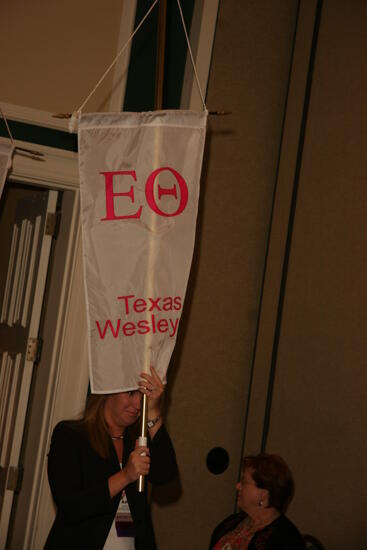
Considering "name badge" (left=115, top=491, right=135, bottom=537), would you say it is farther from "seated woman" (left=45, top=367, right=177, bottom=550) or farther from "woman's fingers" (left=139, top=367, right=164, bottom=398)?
"woman's fingers" (left=139, top=367, right=164, bottom=398)

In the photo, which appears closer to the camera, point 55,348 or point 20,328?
point 55,348

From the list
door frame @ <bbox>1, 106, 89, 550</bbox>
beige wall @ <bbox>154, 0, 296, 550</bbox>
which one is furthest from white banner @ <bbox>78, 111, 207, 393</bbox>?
beige wall @ <bbox>154, 0, 296, 550</bbox>

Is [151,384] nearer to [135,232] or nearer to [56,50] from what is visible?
[135,232]

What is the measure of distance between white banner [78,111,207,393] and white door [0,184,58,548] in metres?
1.11

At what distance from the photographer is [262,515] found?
2.68 metres

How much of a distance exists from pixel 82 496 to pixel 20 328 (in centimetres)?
160

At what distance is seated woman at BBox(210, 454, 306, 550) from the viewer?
2590 mm

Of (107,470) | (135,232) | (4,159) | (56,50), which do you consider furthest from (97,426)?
(56,50)

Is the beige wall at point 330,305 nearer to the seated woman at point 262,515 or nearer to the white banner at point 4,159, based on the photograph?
the seated woman at point 262,515

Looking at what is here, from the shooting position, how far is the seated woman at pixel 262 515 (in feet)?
8.50

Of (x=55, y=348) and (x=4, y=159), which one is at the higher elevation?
(x=4, y=159)

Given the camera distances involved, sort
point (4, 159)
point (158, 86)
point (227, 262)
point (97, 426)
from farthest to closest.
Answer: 1. point (227, 262)
2. point (4, 159)
3. point (158, 86)
4. point (97, 426)

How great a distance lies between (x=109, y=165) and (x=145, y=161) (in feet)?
0.40

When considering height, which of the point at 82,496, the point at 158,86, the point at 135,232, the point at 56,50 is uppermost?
the point at 56,50
